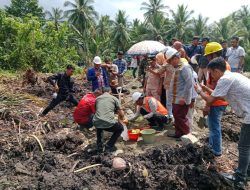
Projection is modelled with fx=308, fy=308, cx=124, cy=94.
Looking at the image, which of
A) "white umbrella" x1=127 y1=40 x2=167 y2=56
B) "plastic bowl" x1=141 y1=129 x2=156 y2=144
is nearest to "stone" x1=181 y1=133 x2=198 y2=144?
"plastic bowl" x1=141 y1=129 x2=156 y2=144

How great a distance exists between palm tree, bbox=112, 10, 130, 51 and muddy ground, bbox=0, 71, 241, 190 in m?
34.4

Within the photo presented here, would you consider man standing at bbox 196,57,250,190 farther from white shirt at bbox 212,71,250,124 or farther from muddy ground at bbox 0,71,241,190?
muddy ground at bbox 0,71,241,190

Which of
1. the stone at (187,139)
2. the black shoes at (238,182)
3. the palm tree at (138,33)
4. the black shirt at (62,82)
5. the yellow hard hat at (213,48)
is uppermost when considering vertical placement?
the palm tree at (138,33)

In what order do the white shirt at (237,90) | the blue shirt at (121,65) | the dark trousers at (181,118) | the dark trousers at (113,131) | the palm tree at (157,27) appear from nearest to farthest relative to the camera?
the white shirt at (237,90) < the dark trousers at (113,131) < the dark trousers at (181,118) < the blue shirt at (121,65) < the palm tree at (157,27)

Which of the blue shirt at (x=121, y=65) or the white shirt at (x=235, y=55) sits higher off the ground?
the white shirt at (x=235, y=55)

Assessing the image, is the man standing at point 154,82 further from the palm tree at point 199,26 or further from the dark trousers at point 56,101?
the palm tree at point 199,26

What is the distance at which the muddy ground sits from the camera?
4367 mm

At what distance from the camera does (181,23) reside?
41156mm

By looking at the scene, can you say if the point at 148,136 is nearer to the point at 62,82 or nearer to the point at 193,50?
the point at 62,82

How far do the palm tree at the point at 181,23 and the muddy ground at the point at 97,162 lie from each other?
117ft

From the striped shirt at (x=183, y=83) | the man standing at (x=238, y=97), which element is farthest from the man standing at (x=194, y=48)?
the man standing at (x=238, y=97)

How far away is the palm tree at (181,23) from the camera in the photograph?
41.0m

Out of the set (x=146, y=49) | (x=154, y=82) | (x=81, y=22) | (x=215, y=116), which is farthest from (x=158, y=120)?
(x=81, y=22)

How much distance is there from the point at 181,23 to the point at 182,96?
37272 mm
